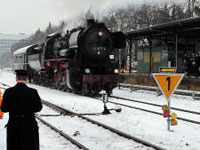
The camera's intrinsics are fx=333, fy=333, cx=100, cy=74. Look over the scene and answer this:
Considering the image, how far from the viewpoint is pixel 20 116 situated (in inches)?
186

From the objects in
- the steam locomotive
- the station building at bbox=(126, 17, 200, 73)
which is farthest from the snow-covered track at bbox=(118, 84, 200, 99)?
the steam locomotive

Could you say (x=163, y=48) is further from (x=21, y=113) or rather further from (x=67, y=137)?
(x=21, y=113)

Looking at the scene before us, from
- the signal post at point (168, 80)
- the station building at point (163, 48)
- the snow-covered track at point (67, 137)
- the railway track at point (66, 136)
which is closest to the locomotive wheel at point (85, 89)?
the station building at point (163, 48)

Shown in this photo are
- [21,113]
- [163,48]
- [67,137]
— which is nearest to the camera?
[21,113]

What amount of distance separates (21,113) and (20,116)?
5 centimetres

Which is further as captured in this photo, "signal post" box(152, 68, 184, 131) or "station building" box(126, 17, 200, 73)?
"station building" box(126, 17, 200, 73)

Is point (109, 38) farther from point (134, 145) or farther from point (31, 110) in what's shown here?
point (31, 110)

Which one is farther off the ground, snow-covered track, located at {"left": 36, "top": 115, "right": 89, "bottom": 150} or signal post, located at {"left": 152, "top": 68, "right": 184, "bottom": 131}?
signal post, located at {"left": 152, "top": 68, "right": 184, "bottom": 131}

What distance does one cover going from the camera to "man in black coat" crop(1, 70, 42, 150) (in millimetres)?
4688

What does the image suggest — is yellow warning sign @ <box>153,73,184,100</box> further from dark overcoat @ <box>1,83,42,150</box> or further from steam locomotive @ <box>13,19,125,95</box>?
steam locomotive @ <box>13,19,125,95</box>

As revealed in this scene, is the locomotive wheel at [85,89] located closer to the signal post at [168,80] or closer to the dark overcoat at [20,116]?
the signal post at [168,80]

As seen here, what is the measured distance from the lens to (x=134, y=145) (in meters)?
6.73

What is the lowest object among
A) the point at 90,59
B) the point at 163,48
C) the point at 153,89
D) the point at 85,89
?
the point at 153,89

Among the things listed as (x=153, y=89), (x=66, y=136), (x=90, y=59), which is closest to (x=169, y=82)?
(x=66, y=136)
